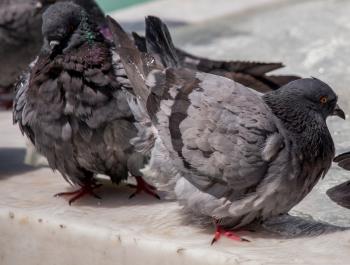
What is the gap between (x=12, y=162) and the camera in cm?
531

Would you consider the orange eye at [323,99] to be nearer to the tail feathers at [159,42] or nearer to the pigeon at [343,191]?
the pigeon at [343,191]

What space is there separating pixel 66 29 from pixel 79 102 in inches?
13.7

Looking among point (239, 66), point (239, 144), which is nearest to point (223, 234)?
point (239, 144)

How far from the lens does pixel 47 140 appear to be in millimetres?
4391

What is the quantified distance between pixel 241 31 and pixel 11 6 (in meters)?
2.20

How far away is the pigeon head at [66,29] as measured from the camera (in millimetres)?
4352

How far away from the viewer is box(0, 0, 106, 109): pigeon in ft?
21.6

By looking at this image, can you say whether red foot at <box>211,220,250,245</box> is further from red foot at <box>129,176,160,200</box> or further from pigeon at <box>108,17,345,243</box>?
red foot at <box>129,176,160,200</box>

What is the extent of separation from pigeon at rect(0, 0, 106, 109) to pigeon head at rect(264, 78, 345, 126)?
289 centimetres

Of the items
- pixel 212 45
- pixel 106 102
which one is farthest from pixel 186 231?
pixel 212 45

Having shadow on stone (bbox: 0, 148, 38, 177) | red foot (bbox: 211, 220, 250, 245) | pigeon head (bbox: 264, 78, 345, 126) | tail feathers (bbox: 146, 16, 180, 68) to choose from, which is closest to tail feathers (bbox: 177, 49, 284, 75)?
tail feathers (bbox: 146, 16, 180, 68)

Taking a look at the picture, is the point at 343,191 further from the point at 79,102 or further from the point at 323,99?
the point at 79,102

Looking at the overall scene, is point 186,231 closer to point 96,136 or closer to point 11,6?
point 96,136

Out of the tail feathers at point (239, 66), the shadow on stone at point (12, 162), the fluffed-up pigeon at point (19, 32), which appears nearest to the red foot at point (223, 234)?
the shadow on stone at point (12, 162)
